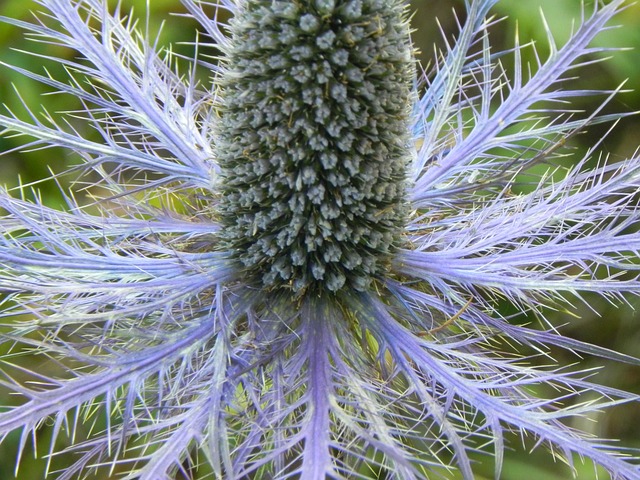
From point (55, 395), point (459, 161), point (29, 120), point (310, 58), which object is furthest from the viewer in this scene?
point (29, 120)

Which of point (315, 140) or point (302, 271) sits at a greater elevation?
point (315, 140)

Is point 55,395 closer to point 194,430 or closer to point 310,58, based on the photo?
point 194,430

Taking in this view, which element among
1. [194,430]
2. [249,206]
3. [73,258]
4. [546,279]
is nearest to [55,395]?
[194,430]

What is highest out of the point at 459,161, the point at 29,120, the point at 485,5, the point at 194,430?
the point at 485,5

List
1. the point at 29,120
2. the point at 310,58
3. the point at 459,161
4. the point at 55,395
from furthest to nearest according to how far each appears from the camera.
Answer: the point at 29,120 → the point at 459,161 → the point at 310,58 → the point at 55,395
